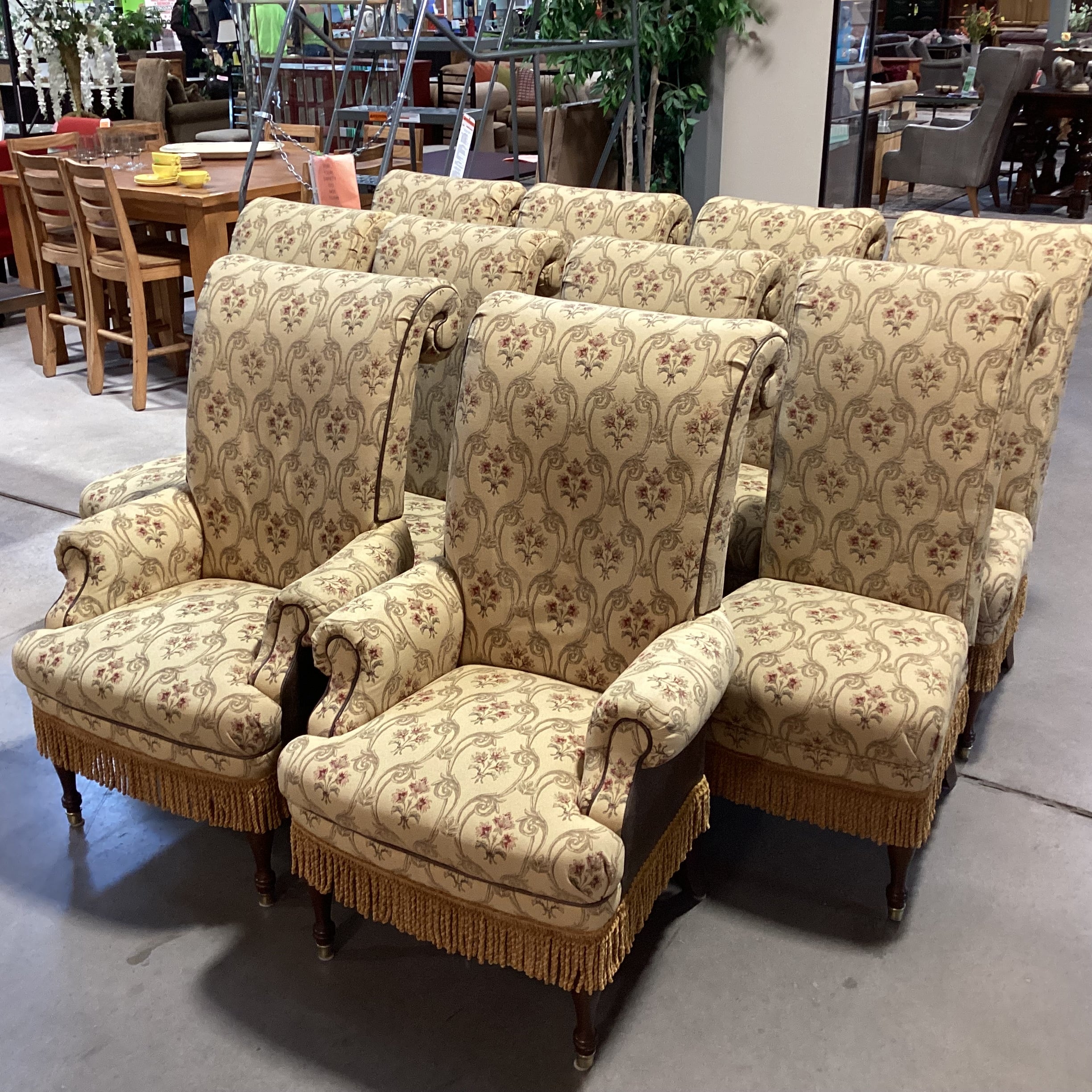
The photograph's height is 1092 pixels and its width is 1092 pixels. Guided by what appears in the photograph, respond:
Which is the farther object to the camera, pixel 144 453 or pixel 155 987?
pixel 144 453

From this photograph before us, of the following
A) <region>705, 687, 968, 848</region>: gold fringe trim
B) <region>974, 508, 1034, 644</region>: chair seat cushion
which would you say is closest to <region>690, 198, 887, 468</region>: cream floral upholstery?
<region>974, 508, 1034, 644</region>: chair seat cushion

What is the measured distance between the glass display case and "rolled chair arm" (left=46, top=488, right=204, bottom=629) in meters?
4.35

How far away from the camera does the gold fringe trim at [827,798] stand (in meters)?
2.02

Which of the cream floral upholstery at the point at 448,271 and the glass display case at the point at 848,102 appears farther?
the glass display case at the point at 848,102

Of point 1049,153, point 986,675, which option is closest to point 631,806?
point 986,675

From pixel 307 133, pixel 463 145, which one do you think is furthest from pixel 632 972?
pixel 307 133

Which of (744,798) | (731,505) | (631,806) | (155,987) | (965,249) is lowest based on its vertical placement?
(155,987)

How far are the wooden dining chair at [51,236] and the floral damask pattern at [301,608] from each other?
3.22 meters

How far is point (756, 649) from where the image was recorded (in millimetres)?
2096

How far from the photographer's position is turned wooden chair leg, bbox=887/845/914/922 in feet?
6.68

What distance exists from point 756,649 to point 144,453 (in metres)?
2.98

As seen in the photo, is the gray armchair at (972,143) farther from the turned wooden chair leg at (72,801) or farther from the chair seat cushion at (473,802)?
the turned wooden chair leg at (72,801)

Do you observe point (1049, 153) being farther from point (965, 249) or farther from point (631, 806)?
point (631, 806)

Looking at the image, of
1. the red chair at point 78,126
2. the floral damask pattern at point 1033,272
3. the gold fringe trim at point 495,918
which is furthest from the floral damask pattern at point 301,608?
the red chair at point 78,126
